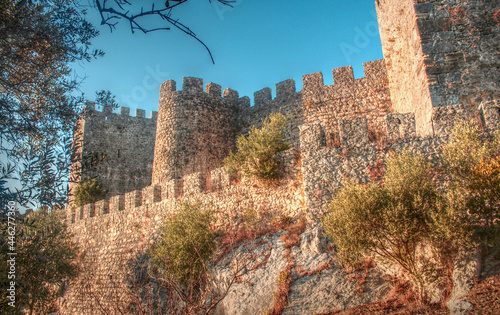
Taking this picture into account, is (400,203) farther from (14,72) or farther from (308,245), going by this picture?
Answer: (14,72)

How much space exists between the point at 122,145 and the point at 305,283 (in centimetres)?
1885

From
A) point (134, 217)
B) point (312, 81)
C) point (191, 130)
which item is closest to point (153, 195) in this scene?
point (134, 217)

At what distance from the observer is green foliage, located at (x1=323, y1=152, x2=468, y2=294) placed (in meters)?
5.59

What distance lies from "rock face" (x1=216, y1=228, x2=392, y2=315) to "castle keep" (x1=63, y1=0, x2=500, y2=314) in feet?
3.25

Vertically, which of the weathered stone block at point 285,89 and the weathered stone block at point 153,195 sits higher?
the weathered stone block at point 285,89

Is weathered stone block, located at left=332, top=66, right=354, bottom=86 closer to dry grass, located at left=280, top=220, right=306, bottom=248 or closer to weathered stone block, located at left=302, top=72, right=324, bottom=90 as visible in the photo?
weathered stone block, located at left=302, top=72, right=324, bottom=90

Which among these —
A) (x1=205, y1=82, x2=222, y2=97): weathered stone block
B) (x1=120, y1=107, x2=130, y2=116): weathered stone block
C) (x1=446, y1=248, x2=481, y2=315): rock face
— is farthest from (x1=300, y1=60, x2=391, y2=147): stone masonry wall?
(x1=120, y1=107, x2=130, y2=116): weathered stone block

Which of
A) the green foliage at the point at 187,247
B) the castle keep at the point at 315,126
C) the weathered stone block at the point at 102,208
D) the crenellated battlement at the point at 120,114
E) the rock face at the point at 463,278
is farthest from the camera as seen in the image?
the crenellated battlement at the point at 120,114

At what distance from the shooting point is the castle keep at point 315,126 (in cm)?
771

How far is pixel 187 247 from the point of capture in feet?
29.2

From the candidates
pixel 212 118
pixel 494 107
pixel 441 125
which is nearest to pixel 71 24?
pixel 441 125

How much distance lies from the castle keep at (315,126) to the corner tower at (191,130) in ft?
0.16

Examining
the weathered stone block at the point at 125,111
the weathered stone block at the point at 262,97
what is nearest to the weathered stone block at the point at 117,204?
the weathered stone block at the point at 262,97

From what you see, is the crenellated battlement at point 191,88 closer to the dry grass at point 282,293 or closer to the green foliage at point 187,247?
the green foliage at point 187,247
